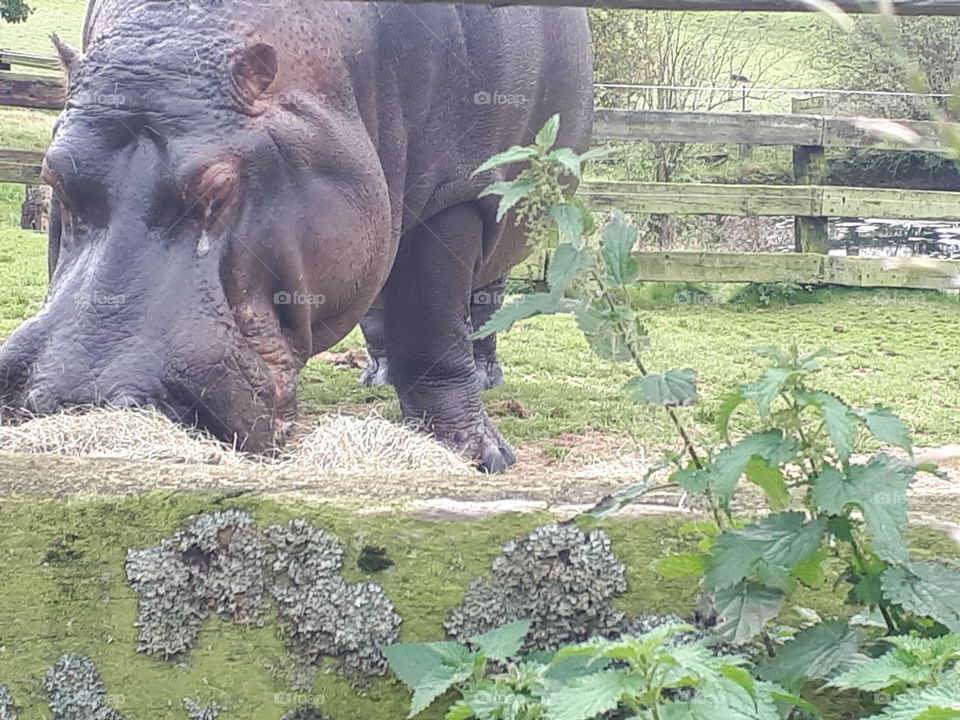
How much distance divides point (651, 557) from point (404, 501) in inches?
9.6

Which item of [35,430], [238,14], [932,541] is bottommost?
[35,430]

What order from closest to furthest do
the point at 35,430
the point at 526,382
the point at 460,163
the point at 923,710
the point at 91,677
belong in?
1. the point at 923,710
2. the point at 91,677
3. the point at 35,430
4. the point at 460,163
5. the point at 526,382

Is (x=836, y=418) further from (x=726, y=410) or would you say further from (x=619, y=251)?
(x=619, y=251)

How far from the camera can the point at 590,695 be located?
2.88 feet

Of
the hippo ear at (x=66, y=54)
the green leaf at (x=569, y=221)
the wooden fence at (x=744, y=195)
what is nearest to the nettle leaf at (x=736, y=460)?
the green leaf at (x=569, y=221)

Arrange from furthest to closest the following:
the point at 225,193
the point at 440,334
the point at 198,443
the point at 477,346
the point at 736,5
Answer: the point at 477,346 < the point at 440,334 < the point at 225,193 < the point at 198,443 < the point at 736,5

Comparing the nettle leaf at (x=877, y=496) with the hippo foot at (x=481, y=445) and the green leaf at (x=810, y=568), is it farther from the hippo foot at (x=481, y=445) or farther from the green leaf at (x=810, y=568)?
the hippo foot at (x=481, y=445)

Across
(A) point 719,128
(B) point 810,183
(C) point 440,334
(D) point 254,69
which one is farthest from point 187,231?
(B) point 810,183

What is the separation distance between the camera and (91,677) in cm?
113

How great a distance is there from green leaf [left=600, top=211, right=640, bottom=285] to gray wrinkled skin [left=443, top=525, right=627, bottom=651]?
241 mm

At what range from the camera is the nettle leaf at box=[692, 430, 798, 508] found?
1.02 m

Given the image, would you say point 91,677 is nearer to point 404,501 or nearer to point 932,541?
point 404,501

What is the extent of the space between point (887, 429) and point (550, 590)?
337 mm

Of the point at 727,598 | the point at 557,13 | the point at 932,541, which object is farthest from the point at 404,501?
the point at 557,13
